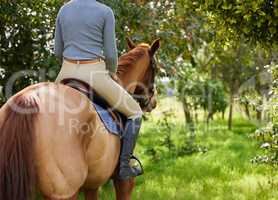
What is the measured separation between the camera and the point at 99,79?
4570 mm

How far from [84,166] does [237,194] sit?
3.87 meters

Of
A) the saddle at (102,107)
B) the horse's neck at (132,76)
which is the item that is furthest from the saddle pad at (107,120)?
the horse's neck at (132,76)

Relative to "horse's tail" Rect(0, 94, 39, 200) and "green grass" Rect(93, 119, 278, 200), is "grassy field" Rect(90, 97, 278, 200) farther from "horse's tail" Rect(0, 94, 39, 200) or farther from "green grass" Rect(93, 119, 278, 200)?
"horse's tail" Rect(0, 94, 39, 200)

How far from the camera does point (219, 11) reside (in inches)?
213

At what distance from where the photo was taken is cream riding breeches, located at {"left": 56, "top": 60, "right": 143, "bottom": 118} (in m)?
4.52

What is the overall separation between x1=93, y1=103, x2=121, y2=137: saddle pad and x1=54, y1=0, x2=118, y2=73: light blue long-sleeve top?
0.47 metres

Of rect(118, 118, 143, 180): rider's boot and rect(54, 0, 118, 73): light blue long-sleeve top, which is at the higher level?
rect(54, 0, 118, 73): light blue long-sleeve top

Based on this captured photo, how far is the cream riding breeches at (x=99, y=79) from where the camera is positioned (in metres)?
4.52

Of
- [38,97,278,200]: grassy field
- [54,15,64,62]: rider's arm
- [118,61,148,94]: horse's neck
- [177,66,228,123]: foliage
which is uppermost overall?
[54,15,64,62]: rider's arm

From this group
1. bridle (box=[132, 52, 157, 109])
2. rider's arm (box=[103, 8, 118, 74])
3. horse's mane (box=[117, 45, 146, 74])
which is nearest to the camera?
rider's arm (box=[103, 8, 118, 74])

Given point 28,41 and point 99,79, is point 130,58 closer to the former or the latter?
point 99,79

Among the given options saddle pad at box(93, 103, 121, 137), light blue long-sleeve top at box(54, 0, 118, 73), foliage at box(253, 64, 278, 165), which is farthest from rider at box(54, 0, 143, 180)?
foliage at box(253, 64, 278, 165)

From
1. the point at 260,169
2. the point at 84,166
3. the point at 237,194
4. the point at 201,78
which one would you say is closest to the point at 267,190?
the point at 237,194

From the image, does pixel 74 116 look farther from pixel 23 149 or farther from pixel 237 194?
pixel 237 194
